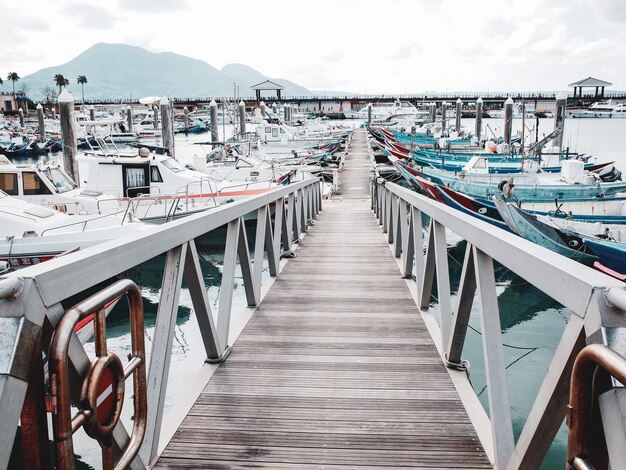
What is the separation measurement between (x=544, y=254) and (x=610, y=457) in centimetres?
84

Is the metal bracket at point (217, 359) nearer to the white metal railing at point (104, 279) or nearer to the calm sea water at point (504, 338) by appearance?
the white metal railing at point (104, 279)

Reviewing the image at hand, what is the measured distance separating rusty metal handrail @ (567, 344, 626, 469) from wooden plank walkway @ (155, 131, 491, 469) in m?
1.27

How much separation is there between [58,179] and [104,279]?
12.2 m

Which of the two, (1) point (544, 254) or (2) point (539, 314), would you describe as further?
(2) point (539, 314)

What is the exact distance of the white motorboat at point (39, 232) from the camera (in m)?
8.87

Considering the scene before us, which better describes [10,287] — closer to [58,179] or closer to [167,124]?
[58,179]

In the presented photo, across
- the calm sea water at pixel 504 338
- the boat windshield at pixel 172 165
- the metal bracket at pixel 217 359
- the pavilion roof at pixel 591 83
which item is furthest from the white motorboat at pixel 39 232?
the pavilion roof at pixel 591 83

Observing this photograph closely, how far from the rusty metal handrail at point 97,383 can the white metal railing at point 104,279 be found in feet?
0.21

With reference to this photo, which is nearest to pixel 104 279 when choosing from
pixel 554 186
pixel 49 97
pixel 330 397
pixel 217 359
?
pixel 330 397

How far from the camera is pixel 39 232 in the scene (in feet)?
30.8

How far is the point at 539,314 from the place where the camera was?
400 inches

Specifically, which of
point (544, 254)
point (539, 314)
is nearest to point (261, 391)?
point (544, 254)

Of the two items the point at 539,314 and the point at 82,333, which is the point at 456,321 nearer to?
the point at 82,333

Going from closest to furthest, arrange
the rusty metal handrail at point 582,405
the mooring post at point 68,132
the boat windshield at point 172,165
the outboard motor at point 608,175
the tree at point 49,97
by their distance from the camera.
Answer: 1. the rusty metal handrail at point 582,405
2. the boat windshield at point 172,165
3. the mooring post at point 68,132
4. the outboard motor at point 608,175
5. the tree at point 49,97
